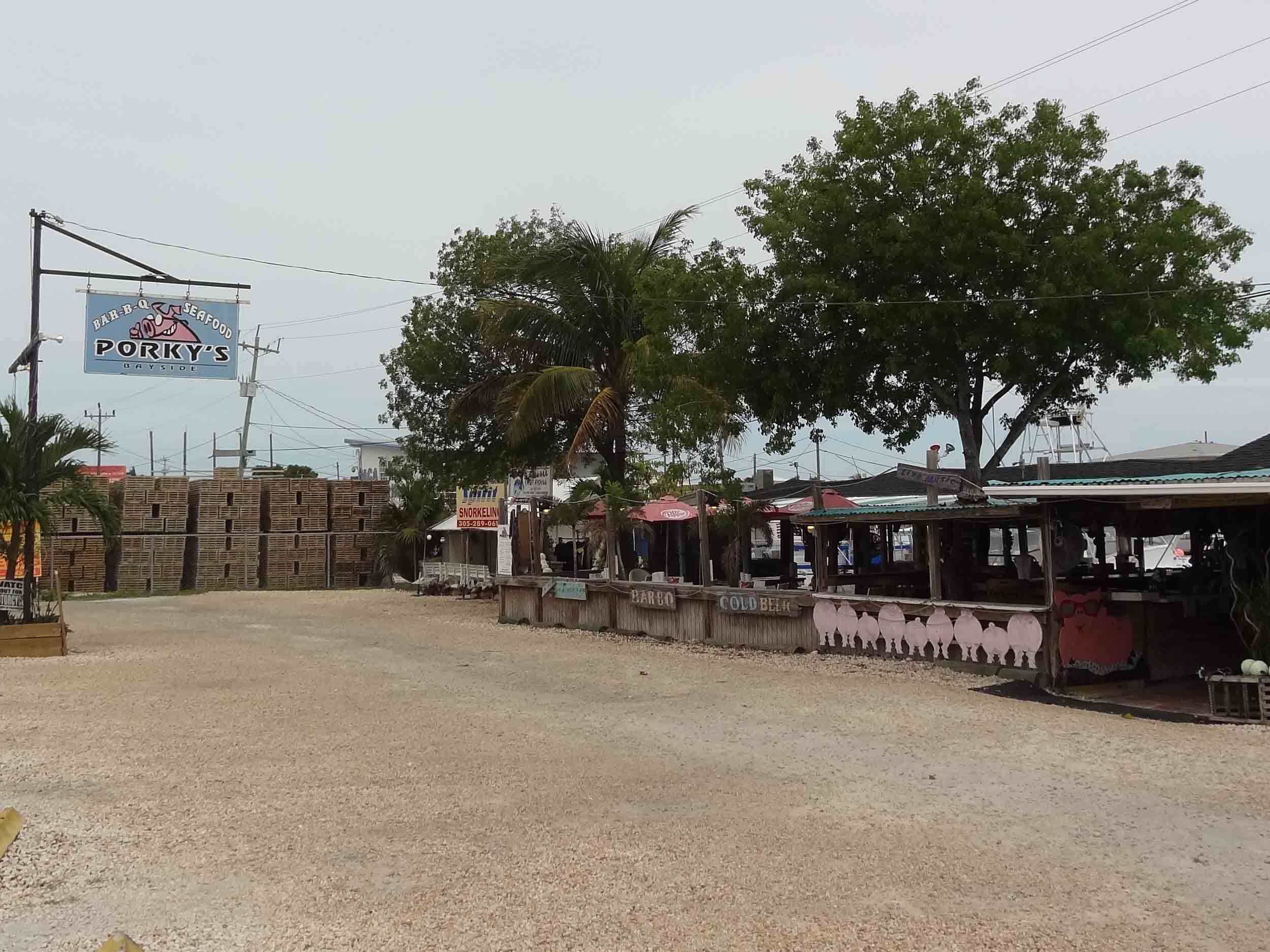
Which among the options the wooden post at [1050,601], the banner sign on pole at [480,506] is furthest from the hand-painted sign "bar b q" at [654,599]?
the banner sign on pole at [480,506]

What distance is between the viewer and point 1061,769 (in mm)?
7887

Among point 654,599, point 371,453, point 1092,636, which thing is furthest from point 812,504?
point 371,453

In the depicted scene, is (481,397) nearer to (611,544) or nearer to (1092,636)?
(611,544)

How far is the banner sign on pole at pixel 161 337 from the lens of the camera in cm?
1773

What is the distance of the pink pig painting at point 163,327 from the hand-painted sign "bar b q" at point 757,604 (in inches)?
383

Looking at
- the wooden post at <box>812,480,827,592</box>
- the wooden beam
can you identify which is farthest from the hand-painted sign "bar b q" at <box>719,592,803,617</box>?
the wooden beam

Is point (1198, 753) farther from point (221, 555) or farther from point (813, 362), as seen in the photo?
point (221, 555)

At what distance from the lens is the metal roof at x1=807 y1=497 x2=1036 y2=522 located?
12352mm

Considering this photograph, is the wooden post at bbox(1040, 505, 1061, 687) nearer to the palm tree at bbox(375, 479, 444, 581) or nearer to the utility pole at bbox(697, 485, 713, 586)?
the utility pole at bbox(697, 485, 713, 586)

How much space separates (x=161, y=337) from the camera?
18062mm

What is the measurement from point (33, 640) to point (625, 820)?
13151mm

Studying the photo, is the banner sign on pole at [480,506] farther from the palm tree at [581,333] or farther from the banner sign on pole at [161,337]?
the banner sign on pole at [161,337]

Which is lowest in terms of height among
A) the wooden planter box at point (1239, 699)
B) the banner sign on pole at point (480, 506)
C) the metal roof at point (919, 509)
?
the wooden planter box at point (1239, 699)

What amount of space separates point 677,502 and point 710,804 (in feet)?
45.0
